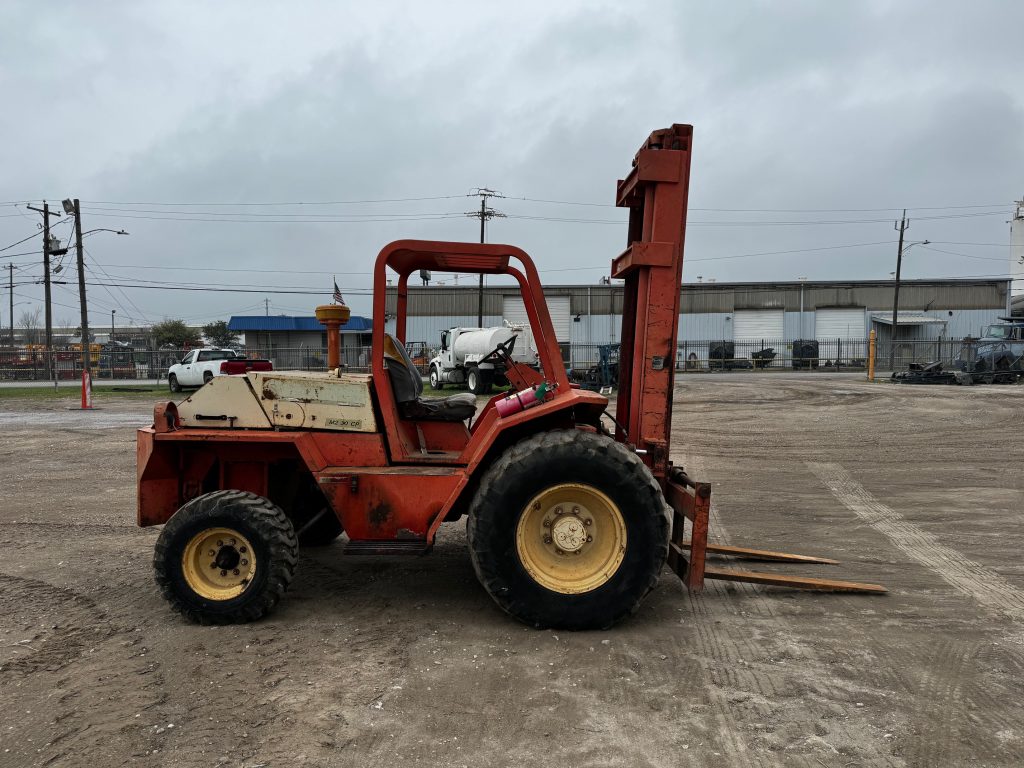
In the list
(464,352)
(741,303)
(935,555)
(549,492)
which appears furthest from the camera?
(741,303)

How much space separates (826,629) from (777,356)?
43303 millimetres

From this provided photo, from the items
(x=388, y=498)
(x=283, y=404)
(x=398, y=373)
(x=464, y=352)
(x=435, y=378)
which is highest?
(x=398, y=373)

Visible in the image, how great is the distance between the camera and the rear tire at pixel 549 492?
4391 millimetres

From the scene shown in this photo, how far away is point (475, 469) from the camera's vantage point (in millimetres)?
4656

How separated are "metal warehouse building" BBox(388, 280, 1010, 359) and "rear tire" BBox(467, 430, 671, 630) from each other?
47.4m

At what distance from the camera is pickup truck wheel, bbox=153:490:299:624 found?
15.0 ft

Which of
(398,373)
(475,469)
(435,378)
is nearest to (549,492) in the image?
(475,469)

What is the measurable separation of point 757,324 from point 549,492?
5303cm

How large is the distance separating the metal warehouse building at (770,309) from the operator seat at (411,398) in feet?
152

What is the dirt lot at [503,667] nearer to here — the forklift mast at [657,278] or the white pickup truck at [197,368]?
the forklift mast at [657,278]

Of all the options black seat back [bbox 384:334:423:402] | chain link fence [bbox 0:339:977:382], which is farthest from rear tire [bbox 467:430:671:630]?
chain link fence [bbox 0:339:977:382]

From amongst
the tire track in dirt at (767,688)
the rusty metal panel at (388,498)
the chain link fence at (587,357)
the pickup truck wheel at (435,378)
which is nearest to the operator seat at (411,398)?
the rusty metal panel at (388,498)

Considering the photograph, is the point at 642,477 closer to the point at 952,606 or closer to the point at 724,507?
the point at 952,606

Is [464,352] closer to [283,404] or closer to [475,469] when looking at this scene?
[283,404]
